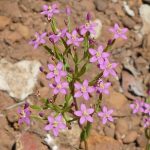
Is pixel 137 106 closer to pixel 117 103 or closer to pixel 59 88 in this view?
pixel 117 103

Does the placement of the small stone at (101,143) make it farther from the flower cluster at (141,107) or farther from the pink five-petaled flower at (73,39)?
the pink five-petaled flower at (73,39)

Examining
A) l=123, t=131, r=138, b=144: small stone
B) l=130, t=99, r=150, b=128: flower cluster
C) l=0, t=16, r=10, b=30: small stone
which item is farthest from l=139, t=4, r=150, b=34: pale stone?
l=0, t=16, r=10, b=30: small stone

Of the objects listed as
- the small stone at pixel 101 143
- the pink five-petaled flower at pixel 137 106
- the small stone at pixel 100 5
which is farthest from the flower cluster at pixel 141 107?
the small stone at pixel 100 5

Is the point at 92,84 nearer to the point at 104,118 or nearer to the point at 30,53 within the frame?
the point at 104,118

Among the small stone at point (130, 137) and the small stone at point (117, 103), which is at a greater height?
the small stone at point (117, 103)

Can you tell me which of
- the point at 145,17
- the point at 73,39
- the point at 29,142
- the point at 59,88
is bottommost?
the point at 29,142

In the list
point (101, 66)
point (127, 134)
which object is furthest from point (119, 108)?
point (101, 66)

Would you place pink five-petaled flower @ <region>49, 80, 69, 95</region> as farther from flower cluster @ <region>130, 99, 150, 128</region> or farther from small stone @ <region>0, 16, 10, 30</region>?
small stone @ <region>0, 16, 10, 30</region>

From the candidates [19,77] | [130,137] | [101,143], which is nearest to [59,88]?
[101,143]
